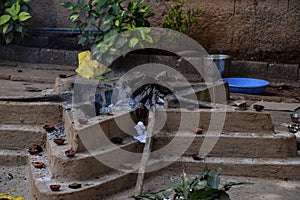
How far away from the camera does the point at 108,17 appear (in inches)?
264

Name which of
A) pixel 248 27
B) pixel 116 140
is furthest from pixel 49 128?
pixel 248 27

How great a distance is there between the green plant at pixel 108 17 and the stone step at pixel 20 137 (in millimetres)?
2393

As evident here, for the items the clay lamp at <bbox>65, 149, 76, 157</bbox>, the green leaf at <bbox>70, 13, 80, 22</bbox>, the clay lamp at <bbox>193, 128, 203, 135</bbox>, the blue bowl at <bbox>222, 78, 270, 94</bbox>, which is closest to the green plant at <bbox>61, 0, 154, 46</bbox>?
the green leaf at <bbox>70, 13, 80, 22</bbox>

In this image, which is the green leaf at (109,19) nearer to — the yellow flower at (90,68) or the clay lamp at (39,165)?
the yellow flower at (90,68)

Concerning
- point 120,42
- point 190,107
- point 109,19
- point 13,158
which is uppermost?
point 109,19

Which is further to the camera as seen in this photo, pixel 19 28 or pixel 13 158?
pixel 19 28

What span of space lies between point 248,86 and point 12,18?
3095 millimetres

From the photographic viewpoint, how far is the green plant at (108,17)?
21.9 feet

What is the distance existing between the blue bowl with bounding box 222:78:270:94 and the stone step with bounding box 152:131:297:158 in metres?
2.02

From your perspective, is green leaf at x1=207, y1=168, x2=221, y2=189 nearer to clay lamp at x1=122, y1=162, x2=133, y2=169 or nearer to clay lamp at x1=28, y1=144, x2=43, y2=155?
clay lamp at x1=122, y1=162, x2=133, y2=169

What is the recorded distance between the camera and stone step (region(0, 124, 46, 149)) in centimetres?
454

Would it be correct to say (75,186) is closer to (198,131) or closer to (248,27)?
(198,131)

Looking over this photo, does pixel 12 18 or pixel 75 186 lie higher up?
pixel 12 18

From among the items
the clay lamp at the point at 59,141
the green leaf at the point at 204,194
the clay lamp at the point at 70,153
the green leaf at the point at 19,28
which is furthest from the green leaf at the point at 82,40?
the green leaf at the point at 204,194
